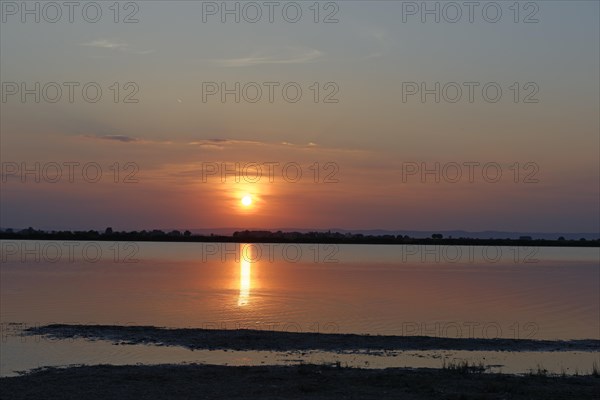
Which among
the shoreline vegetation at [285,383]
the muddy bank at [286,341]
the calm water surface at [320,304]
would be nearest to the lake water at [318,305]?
the calm water surface at [320,304]

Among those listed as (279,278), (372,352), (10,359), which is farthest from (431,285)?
(10,359)

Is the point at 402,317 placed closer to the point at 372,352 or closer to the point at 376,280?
the point at 372,352

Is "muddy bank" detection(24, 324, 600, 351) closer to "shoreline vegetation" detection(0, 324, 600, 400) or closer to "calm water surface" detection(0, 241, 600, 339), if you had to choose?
"calm water surface" detection(0, 241, 600, 339)

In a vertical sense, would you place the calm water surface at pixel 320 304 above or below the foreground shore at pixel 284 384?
below

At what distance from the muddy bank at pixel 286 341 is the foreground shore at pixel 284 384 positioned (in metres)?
5.46

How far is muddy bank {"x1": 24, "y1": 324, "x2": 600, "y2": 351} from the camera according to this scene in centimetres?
2464

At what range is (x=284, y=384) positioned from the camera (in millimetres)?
16750

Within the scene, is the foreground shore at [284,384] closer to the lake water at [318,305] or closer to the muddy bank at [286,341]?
the muddy bank at [286,341]

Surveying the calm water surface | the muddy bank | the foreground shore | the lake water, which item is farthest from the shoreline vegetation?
the calm water surface

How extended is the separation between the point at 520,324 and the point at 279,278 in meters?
34.2

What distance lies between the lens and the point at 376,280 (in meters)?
61.0

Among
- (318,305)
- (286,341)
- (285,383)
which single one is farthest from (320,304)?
(285,383)

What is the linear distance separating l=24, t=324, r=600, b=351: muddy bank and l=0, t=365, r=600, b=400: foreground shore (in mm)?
5463

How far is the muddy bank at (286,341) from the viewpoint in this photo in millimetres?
24641
